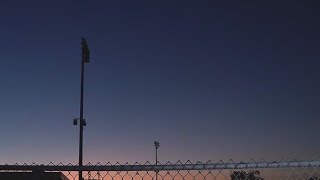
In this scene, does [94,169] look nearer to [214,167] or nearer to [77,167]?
[77,167]

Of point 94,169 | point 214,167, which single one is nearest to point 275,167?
point 214,167

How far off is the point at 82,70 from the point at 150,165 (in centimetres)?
1694

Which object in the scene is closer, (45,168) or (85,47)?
(45,168)

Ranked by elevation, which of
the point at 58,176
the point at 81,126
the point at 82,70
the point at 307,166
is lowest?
the point at 307,166

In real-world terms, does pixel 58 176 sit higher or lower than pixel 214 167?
higher

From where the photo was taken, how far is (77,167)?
5.15 meters

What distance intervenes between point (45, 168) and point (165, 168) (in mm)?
1428

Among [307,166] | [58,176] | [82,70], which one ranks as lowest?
[307,166]

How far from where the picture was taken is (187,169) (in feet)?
16.8

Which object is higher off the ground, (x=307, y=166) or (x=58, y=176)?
(x=58, y=176)

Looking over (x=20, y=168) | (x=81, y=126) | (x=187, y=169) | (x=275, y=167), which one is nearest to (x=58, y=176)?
(x=20, y=168)

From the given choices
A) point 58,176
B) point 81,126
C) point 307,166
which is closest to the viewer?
point 307,166

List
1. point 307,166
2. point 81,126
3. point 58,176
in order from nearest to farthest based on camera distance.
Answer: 1. point 307,166
2. point 58,176
3. point 81,126

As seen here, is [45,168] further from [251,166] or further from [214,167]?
[251,166]
